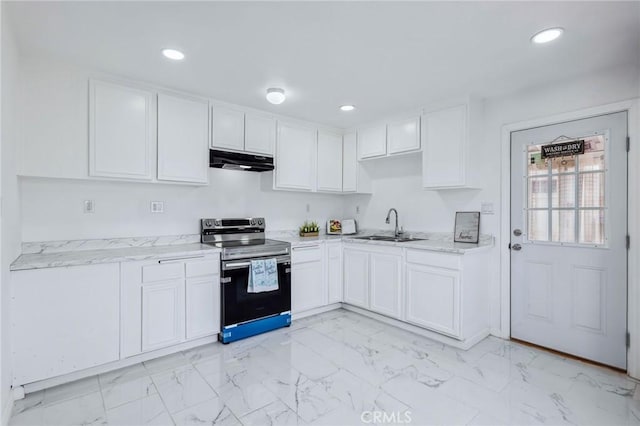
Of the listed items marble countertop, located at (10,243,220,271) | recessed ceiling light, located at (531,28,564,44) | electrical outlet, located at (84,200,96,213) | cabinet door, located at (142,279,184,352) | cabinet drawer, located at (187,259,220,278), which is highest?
recessed ceiling light, located at (531,28,564,44)

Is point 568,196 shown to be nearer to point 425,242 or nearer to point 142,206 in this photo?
point 425,242

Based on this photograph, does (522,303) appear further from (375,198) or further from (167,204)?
(167,204)

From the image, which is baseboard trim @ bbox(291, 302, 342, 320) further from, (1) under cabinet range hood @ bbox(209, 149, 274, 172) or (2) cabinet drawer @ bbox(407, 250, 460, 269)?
(1) under cabinet range hood @ bbox(209, 149, 274, 172)

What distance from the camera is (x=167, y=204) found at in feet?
10.5

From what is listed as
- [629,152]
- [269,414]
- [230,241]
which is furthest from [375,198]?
[269,414]

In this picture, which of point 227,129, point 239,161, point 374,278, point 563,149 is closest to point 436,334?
point 374,278

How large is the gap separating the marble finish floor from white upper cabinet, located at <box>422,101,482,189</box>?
5.23 ft

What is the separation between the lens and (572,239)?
2713 millimetres

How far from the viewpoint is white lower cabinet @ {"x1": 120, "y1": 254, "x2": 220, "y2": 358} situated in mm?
2486

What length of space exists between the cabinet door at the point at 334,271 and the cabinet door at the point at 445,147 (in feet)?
4.22

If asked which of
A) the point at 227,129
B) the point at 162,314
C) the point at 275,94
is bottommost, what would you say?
the point at 162,314

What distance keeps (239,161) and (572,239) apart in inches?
122

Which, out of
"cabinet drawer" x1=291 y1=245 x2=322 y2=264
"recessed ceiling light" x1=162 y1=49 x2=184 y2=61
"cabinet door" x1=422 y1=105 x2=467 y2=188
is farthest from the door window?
"recessed ceiling light" x1=162 y1=49 x2=184 y2=61

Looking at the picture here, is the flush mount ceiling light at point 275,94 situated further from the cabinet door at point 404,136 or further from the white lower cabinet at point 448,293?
the white lower cabinet at point 448,293
